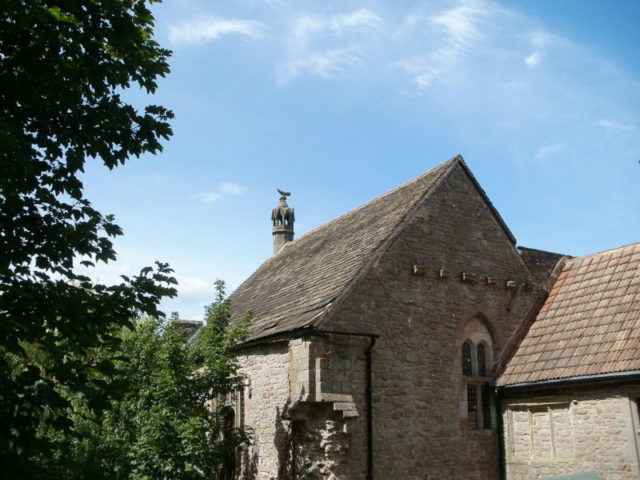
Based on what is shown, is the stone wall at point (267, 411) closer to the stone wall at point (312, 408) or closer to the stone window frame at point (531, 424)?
the stone wall at point (312, 408)

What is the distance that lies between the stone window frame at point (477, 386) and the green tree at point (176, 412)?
5306 millimetres

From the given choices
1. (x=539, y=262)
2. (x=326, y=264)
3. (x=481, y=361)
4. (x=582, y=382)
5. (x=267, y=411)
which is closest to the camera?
(x=582, y=382)

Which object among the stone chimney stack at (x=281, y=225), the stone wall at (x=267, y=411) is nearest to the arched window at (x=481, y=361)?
the stone wall at (x=267, y=411)

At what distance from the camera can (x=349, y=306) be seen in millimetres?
12898

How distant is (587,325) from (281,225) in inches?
636

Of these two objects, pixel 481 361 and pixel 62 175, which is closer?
pixel 62 175

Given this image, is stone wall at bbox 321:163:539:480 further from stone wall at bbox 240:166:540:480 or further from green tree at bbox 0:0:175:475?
green tree at bbox 0:0:175:475

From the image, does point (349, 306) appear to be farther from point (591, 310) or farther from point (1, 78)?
point (1, 78)

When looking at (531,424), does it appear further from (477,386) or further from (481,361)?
(481,361)

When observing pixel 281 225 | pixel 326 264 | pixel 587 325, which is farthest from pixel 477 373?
pixel 281 225

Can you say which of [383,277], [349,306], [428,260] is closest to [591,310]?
[428,260]

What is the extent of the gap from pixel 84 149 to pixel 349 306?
7.03m

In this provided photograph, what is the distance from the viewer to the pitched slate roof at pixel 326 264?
13531 millimetres

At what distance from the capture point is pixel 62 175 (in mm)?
7328
